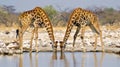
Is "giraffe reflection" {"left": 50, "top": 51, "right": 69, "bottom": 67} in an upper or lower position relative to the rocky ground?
lower

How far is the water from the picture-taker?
15133mm

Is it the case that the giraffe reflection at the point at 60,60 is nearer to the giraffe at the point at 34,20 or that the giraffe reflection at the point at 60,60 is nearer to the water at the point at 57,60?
the water at the point at 57,60

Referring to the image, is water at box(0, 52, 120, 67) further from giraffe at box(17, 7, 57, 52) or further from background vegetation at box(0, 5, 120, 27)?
background vegetation at box(0, 5, 120, 27)

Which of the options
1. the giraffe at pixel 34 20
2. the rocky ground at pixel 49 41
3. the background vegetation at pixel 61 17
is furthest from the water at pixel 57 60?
the background vegetation at pixel 61 17

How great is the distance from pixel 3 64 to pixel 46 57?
2730 mm

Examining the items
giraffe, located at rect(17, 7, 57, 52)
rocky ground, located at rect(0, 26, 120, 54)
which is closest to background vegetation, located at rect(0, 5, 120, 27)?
rocky ground, located at rect(0, 26, 120, 54)

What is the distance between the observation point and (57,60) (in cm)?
1669

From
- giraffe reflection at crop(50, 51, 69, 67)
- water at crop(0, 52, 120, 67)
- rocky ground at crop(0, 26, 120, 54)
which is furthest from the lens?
rocky ground at crop(0, 26, 120, 54)

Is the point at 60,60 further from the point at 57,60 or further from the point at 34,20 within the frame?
the point at 34,20

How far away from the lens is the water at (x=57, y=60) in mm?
15133

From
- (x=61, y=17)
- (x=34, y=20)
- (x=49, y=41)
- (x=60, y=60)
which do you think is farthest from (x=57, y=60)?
(x=61, y=17)

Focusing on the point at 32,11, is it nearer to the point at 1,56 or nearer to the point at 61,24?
the point at 1,56

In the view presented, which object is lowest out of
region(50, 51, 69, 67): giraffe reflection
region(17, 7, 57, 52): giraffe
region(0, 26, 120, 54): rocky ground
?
region(50, 51, 69, 67): giraffe reflection

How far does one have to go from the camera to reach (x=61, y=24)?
130 feet
